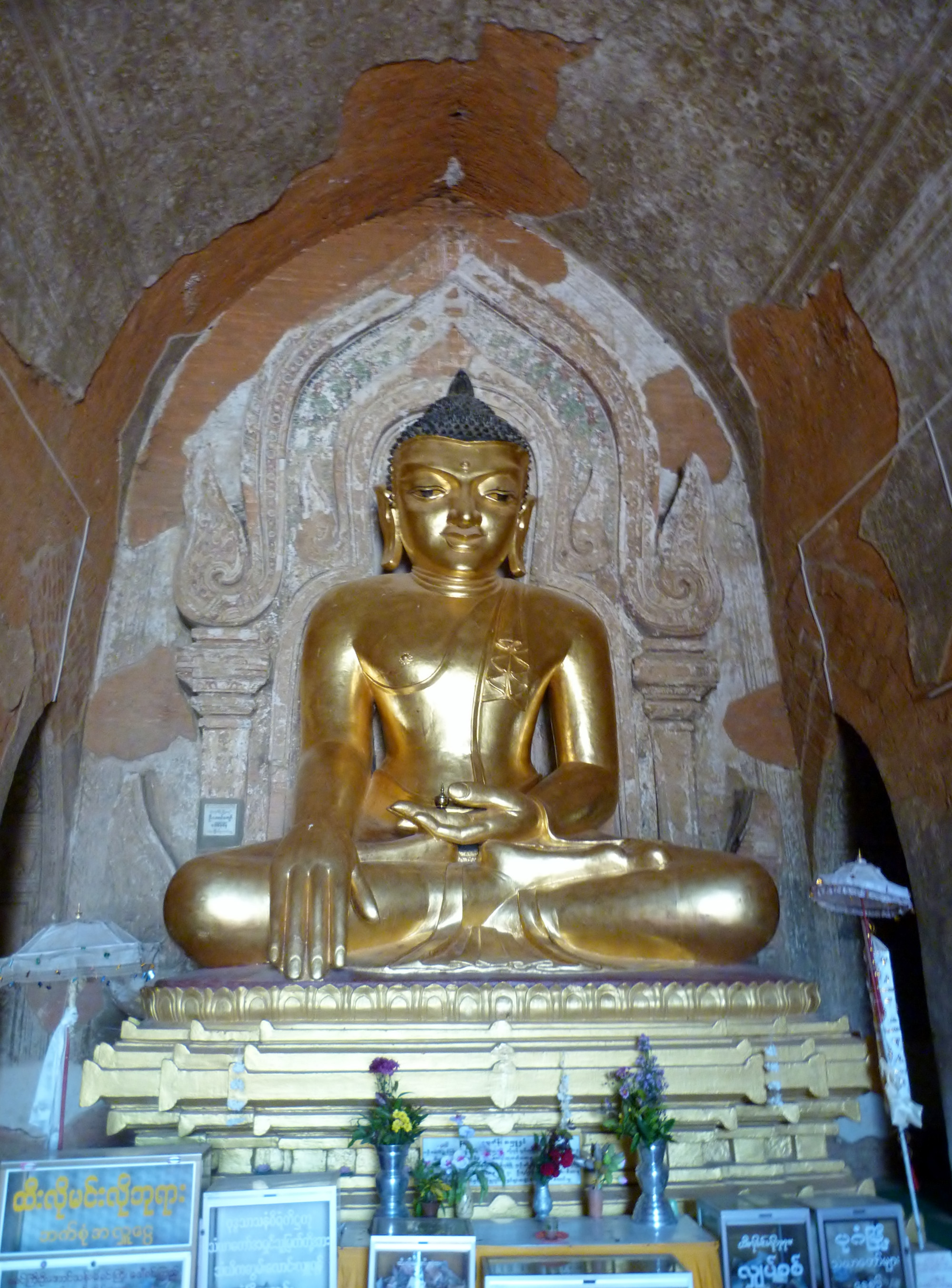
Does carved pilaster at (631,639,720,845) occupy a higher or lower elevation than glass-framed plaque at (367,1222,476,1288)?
higher

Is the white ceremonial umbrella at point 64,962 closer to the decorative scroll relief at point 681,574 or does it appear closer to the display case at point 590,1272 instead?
the display case at point 590,1272

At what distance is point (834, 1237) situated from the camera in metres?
2.39

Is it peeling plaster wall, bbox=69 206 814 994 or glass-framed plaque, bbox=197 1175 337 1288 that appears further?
peeling plaster wall, bbox=69 206 814 994

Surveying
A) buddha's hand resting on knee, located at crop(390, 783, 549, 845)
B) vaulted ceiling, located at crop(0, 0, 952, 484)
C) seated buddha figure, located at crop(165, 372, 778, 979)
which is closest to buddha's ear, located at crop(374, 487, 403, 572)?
seated buddha figure, located at crop(165, 372, 778, 979)

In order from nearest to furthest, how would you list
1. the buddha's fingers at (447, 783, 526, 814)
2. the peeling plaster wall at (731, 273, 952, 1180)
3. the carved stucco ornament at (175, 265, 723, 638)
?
the peeling plaster wall at (731, 273, 952, 1180) → the buddha's fingers at (447, 783, 526, 814) → the carved stucco ornament at (175, 265, 723, 638)

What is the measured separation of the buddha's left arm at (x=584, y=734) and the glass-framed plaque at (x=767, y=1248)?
152cm

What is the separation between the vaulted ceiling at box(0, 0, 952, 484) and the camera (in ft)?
10.2

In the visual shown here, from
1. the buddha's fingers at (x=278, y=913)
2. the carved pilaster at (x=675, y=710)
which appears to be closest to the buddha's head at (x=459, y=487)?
the carved pilaster at (x=675, y=710)

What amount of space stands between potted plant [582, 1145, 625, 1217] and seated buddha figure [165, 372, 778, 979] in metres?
0.59

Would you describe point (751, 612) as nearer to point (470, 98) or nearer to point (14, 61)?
point (470, 98)

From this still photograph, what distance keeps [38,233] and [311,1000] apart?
2241mm

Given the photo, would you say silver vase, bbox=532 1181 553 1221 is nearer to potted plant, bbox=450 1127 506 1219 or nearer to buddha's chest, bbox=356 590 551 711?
potted plant, bbox=450 1127 506 1219

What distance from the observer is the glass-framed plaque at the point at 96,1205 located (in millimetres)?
2248

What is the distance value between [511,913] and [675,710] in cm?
143
